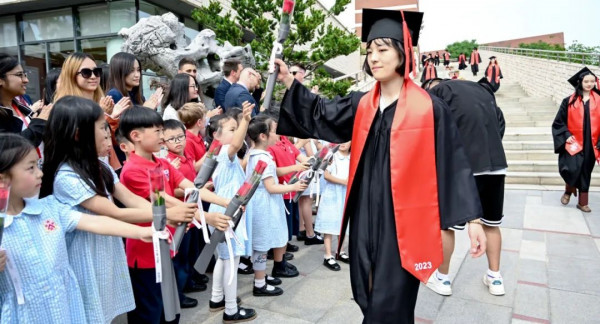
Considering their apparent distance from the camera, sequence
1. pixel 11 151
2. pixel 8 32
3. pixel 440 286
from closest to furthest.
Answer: pixel 11 151 < pixel 440 286 < pixel 8 32

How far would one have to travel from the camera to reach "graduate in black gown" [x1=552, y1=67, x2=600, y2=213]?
643 cm

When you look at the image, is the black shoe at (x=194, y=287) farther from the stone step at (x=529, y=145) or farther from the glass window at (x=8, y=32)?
the glass window at (x=8, y=32)

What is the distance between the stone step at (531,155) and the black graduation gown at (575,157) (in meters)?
3.42

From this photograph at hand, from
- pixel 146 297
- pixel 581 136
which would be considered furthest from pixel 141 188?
pixel 581 136

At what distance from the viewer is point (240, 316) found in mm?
3096

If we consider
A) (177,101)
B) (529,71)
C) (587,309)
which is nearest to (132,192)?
(177,101)

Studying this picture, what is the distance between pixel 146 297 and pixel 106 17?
10765 millimetres

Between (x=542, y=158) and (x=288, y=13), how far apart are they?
964 centimetres

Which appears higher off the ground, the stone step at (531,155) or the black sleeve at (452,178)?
the black sleeve at (452,178)

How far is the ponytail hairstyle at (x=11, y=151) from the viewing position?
68.2 inches

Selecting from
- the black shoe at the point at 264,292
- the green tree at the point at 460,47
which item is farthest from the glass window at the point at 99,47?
the green tree at the point at 460,47

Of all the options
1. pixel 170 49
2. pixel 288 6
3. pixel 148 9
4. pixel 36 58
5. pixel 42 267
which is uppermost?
pixel 148 9

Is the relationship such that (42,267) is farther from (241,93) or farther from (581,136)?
(581,136)

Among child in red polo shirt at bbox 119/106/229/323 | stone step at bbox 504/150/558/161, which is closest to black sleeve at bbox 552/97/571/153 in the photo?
stone step at bbox 504/150/558/161
